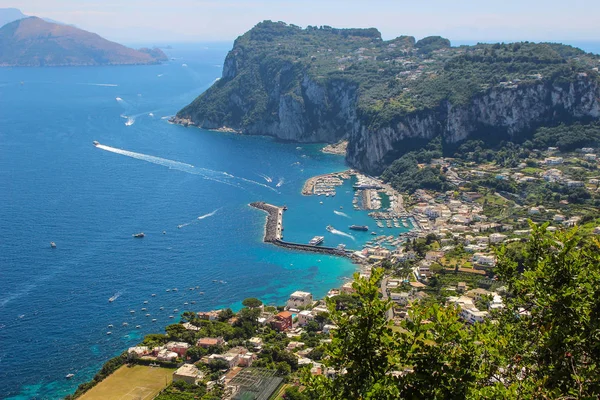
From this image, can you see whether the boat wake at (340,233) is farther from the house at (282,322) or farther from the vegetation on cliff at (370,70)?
the vegetation on cliff at (370,70)

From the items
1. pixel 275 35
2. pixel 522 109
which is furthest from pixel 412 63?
pixel 275 35

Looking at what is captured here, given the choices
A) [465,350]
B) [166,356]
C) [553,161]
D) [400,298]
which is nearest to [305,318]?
[400,298]

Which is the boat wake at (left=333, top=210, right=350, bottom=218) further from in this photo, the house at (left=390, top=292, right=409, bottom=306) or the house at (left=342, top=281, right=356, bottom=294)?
the house at (left=390, top=292, right=409, bottom=306)

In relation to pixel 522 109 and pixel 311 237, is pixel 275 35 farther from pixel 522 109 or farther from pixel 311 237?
pixel 311 237

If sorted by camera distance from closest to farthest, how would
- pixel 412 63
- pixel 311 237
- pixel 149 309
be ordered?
pixel 149 309 → pixel 311 237 → pixel 412 63

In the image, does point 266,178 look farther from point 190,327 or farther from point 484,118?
point 190,327

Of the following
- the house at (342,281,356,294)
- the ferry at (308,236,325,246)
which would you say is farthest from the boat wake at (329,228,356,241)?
the house at (342,281,356,294)
